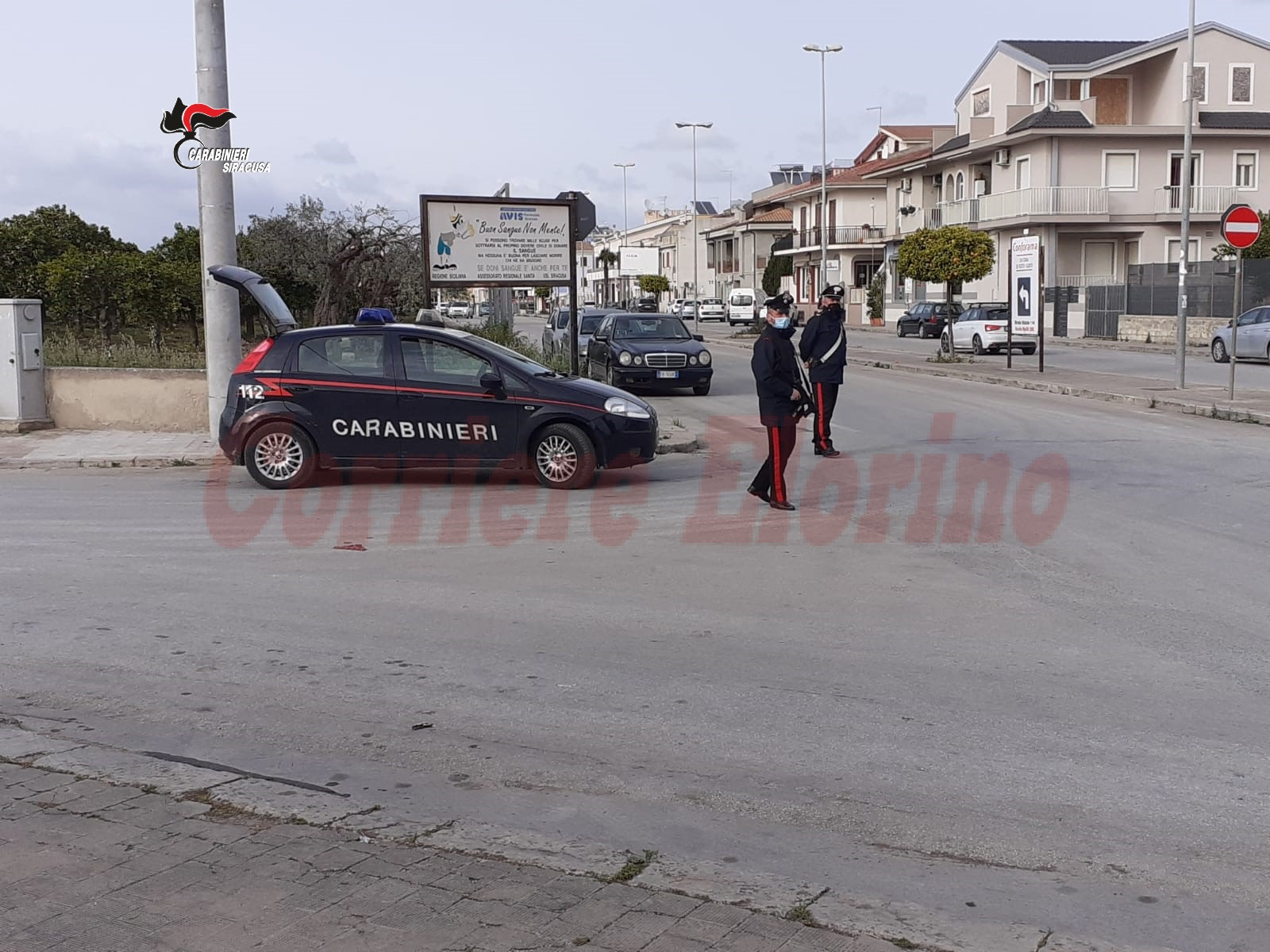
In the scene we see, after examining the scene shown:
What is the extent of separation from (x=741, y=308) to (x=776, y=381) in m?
59.2

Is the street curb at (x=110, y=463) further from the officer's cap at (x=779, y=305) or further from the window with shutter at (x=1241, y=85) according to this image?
the window with shutter at (x=1241, y=85)

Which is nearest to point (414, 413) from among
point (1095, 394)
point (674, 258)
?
point (1095, 394)

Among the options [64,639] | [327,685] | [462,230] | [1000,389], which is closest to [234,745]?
[327,685]

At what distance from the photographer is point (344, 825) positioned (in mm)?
4594

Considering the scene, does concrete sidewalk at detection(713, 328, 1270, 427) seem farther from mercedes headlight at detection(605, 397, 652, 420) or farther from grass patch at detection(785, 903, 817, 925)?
grass patch at detection(785, 903, 817, 925)

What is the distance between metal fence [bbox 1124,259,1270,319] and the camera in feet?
139

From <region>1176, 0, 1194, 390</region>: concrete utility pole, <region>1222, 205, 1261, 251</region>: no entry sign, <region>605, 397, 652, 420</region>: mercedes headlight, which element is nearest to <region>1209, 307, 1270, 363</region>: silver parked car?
<region>1176, 0, 1194, 390</region>: concrete utility pole

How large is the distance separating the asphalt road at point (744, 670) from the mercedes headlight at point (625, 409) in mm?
840

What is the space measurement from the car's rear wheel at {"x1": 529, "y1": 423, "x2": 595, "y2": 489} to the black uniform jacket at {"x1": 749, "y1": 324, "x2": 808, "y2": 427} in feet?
6.33

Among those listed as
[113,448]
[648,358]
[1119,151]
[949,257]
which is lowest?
[113,448]

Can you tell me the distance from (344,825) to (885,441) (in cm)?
1296

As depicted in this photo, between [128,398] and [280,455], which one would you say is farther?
[128,398]

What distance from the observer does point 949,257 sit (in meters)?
33.4

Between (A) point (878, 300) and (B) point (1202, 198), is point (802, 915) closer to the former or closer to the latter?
(B) point (1202, 198)
